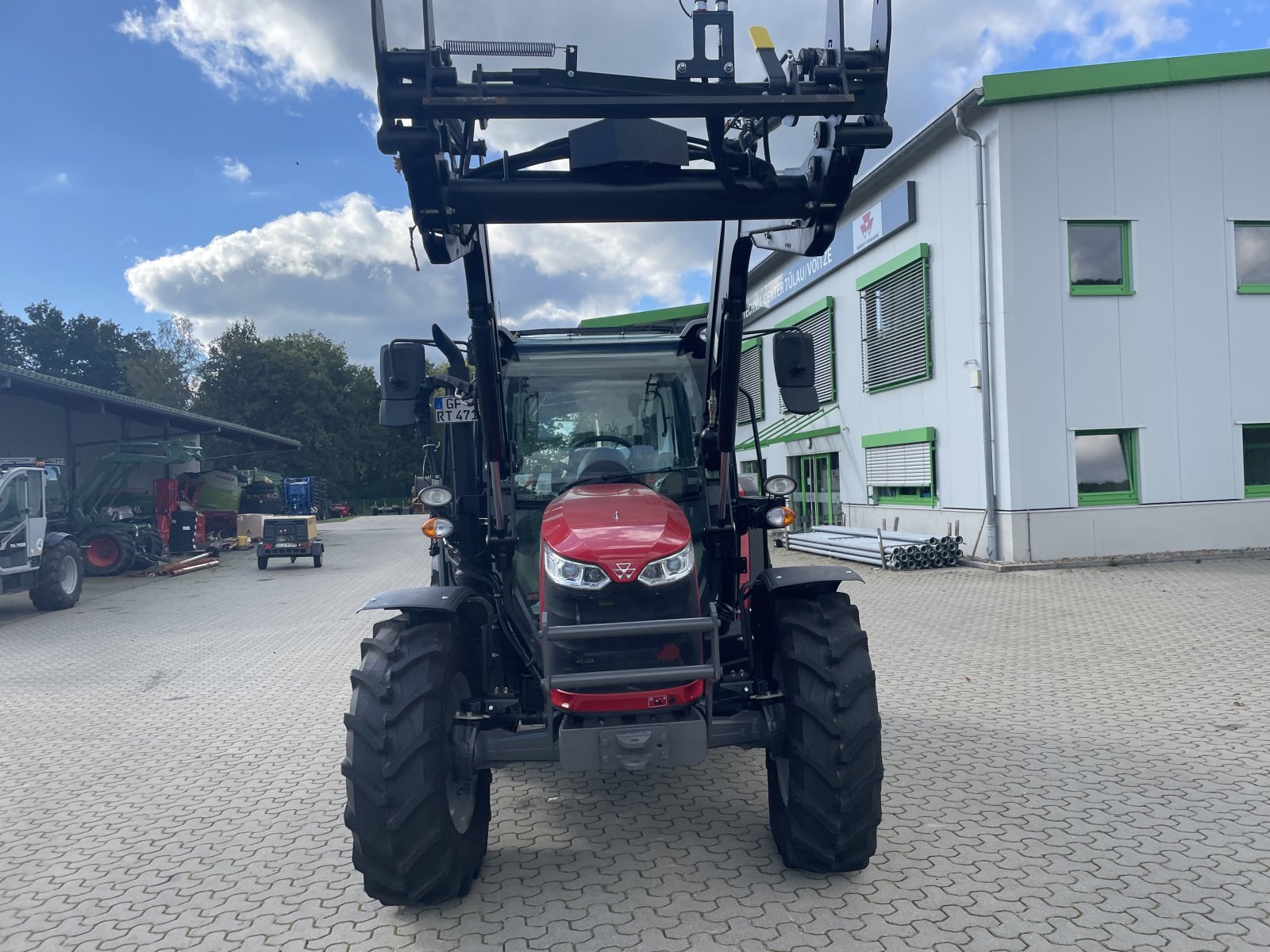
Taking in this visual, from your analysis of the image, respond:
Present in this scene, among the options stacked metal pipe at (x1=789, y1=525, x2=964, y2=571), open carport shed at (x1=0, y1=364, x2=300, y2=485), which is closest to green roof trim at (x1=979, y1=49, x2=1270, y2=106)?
stacked metal pipe at (x1=789, y1=525, x2=964, y2=571)

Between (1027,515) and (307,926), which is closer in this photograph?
(307,926)

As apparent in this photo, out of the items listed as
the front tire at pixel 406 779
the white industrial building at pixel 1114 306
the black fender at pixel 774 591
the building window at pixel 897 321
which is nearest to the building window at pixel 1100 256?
the white industrial building at pixel 1114 306

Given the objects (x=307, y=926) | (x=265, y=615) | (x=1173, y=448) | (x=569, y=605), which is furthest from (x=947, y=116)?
(x=307, y=926)

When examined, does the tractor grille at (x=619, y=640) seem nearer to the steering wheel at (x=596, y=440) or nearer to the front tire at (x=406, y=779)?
the front tire at (x=406, y=779)

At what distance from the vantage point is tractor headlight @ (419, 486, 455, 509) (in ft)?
15.1

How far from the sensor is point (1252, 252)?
596 inches

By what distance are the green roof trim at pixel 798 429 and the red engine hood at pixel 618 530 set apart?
17.0m

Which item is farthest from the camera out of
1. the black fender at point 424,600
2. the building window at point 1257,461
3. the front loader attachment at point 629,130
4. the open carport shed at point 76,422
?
the open carport shed at point 76,422

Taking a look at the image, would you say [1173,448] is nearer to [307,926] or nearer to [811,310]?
[811,310]

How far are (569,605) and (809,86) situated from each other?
2.17m

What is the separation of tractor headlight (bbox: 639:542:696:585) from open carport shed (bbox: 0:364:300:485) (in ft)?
70.7

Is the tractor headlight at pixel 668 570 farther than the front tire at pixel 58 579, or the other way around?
the front tire at pixel 58 579

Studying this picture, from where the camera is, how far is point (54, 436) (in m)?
26.0

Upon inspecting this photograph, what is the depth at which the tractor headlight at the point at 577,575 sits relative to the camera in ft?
12.0
